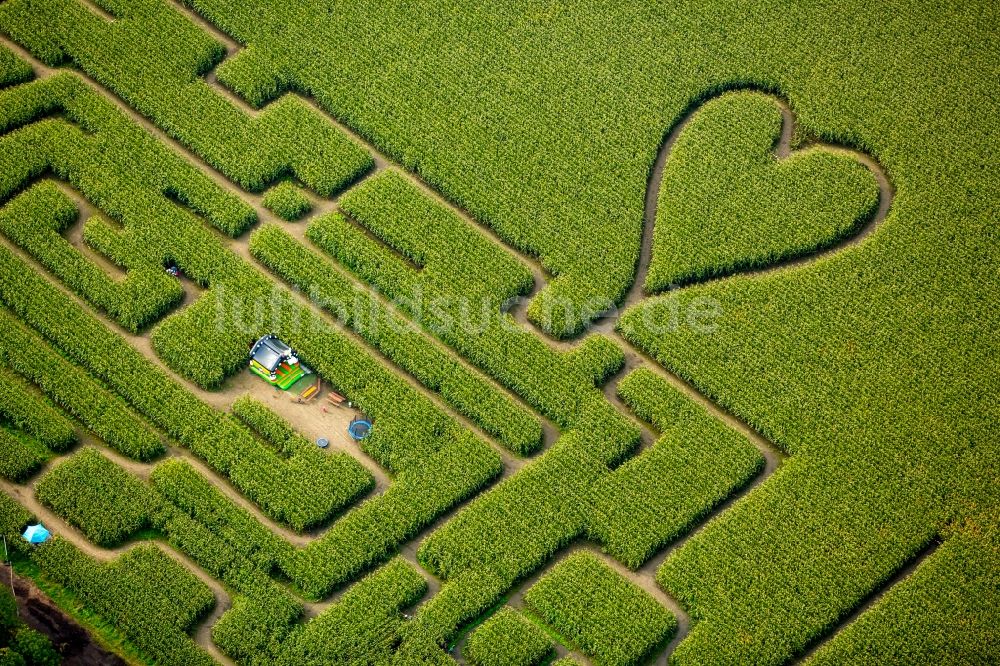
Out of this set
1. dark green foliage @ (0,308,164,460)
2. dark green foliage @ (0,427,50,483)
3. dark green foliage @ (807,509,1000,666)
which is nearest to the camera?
dark green foliage @ (807,509,1000,666)

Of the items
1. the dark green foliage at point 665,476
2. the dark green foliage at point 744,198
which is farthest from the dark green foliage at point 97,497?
the dark green foliage at point 744,198

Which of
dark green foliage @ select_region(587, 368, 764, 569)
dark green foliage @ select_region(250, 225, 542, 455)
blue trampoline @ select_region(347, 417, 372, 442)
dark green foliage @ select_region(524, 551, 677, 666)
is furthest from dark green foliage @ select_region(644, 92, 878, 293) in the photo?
blue trampoline @ select_region(347, 417, 372, 442)

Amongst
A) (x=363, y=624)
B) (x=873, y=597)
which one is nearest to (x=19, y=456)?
(x=363, y=624)

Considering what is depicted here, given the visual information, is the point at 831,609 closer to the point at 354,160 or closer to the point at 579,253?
the point at 579,253

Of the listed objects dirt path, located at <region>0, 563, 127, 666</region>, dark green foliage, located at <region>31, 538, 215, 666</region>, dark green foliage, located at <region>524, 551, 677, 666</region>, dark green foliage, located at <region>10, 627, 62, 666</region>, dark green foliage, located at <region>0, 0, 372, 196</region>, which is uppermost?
dark green foliage, located at <region>0, 0, 372, 196</region>

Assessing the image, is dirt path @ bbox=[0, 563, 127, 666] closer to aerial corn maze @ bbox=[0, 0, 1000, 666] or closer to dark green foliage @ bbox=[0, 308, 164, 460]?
aerial corn maze @ bbox=[0, 0, 1000, 666]

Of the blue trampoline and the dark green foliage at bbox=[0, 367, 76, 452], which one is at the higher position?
the blue trampoline

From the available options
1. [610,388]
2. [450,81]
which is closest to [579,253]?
[610,388]

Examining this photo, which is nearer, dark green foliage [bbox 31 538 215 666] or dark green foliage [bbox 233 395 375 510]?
dark green foliage [bbox 31 538 215 666]
